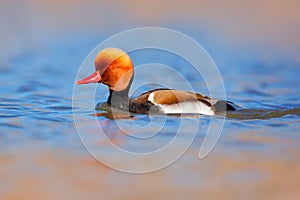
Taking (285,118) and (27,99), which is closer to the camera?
(285,118)

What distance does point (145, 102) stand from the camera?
8.60m

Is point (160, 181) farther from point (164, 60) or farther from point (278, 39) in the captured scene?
point (278, 39)

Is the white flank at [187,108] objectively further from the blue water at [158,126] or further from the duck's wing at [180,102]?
the blue water at [158,126]

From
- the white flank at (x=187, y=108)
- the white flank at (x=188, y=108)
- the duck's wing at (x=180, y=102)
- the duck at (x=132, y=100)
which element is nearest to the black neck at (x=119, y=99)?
the duck at (x=132, y=100)

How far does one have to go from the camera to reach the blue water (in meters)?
6.58

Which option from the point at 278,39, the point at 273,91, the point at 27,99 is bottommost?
the point at 27,99

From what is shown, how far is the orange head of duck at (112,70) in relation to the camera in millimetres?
8570

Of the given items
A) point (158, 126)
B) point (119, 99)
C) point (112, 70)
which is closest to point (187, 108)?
point (158, 126)

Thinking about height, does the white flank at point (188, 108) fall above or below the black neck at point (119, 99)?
below

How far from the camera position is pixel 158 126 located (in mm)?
8094

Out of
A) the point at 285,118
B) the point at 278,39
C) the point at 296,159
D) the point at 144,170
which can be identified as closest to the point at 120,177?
the point at 144,170

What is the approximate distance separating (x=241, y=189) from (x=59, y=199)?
1.61 meters

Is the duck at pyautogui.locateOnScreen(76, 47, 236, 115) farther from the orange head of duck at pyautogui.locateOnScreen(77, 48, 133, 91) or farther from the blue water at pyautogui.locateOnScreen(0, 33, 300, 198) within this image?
the blue water at pyautogui.locateOnScreen(0, 33, 300, 198)

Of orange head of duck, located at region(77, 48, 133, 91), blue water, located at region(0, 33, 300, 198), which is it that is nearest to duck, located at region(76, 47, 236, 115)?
orange head of duck, located at region(77, 48, 133, 91)
